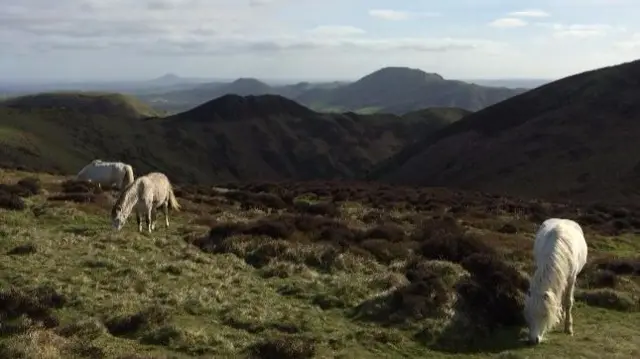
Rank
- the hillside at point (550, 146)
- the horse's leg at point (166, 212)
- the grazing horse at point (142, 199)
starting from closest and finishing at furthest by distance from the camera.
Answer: the grazing horse at point (142, 199), the horse's leg at point (166, 212), the hillside at point (550, 146)

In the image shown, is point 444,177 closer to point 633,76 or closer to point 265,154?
point 633,76

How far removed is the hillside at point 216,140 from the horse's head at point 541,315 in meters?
98.8

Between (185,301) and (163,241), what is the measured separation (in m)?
6.59

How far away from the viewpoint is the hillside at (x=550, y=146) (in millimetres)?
77875

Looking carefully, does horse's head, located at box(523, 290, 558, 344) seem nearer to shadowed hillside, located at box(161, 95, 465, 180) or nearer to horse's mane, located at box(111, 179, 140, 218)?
horse's mane, located at box(111, 179, 140, 218)

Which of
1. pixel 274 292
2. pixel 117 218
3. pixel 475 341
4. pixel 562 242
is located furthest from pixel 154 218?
pixel 562 242

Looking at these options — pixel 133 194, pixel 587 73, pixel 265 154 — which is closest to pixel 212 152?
pixel 265 154

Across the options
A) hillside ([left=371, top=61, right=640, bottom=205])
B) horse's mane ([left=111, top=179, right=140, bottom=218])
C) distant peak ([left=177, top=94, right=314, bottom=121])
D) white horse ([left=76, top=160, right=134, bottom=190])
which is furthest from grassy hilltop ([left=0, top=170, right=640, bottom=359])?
distant peak ([left=177, top=94, right=314, bottom=121])

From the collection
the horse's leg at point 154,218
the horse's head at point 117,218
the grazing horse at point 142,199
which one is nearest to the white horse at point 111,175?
the horse's leg at point 154,218

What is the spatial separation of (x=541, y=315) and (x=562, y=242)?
7.48ft

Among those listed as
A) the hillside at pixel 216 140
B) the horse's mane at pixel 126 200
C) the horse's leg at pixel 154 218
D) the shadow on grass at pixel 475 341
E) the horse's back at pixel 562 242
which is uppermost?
the horse's back at pixel 562 242

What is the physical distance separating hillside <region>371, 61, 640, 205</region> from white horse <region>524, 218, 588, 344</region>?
5817 cm

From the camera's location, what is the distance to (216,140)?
167000mm

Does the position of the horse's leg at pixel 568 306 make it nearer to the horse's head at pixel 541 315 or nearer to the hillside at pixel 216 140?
the horse's head at pixel 541 315
